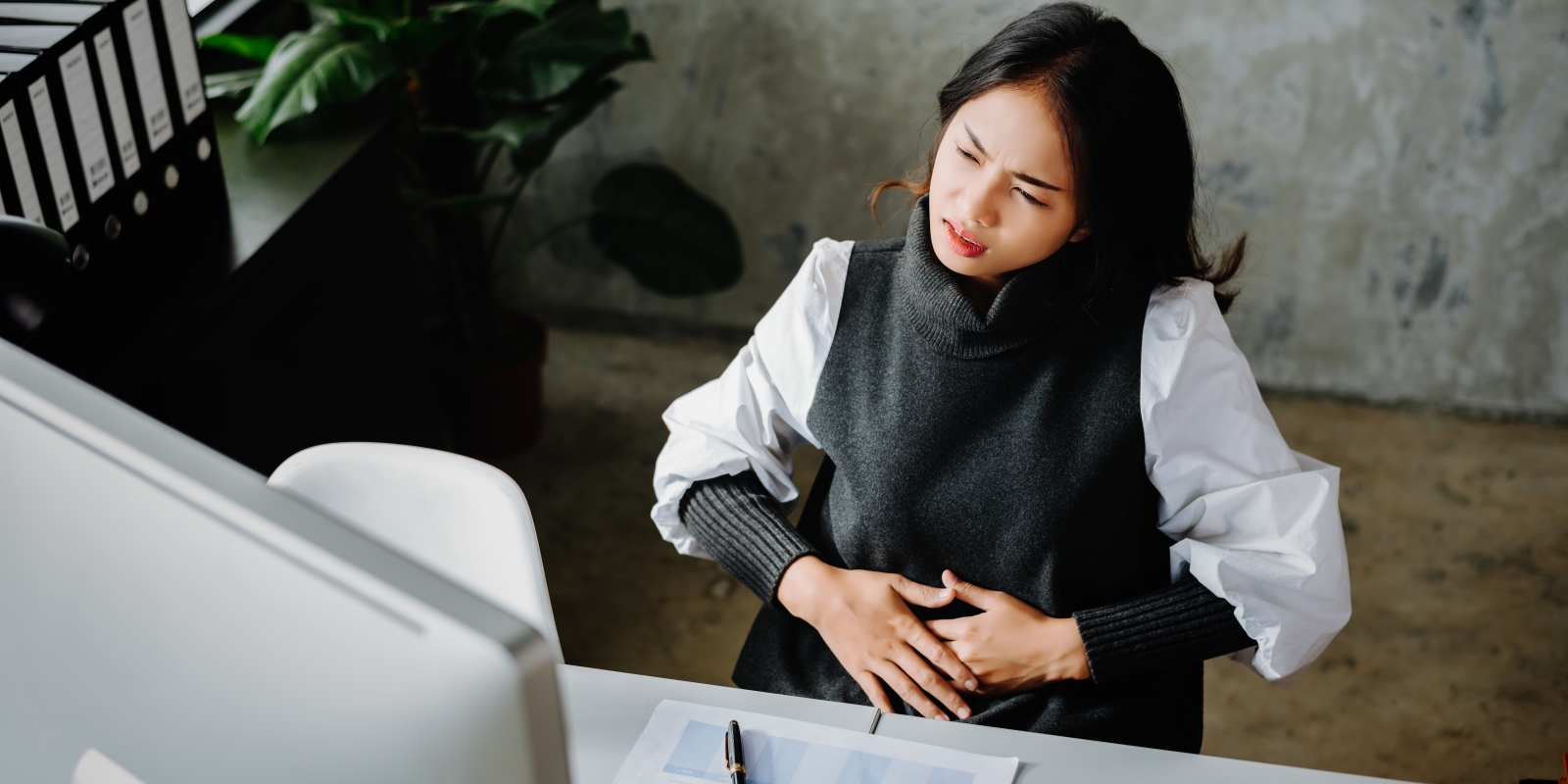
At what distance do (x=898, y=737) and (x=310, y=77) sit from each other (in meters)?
1.37

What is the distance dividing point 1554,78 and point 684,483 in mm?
1973

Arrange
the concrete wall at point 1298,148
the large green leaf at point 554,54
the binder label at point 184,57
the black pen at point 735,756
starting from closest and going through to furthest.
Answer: the black pen at point 735,756
the binder label at point 184,57
the large green leaf at point 554,54
the concrete wall at point 1298,148

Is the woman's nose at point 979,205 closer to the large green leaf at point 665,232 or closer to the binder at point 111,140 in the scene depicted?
the binder at point 111,140

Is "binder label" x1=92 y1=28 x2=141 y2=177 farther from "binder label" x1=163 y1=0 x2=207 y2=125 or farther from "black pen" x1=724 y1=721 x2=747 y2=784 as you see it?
"black pen" x1=724 y1=721 x2=747 y2=784

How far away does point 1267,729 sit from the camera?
197 cm

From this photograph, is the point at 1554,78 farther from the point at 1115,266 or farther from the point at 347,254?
the point at 347,254

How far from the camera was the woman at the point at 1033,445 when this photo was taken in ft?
3.40

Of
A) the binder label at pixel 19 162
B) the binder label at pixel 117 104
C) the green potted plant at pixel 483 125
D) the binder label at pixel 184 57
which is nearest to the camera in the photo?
the binder label at pixel 19 162

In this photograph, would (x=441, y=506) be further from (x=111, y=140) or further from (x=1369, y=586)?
(x=1369, y=586)

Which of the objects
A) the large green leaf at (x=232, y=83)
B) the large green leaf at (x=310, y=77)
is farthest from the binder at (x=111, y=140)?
the large green leaf at (x=232, y=83)

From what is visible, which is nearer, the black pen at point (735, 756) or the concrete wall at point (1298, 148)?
the black pen at point (735, 756)

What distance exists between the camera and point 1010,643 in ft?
3.71

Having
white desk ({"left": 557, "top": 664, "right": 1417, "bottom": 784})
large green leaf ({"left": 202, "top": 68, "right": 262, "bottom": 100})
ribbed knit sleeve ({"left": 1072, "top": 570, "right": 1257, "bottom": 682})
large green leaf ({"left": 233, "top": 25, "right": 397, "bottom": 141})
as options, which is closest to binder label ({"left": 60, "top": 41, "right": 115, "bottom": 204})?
large green leaf ({"left": 233, "top": 25, "right": 397, "bottom": 141})

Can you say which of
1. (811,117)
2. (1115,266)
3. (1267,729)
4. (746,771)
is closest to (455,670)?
(746,771)
